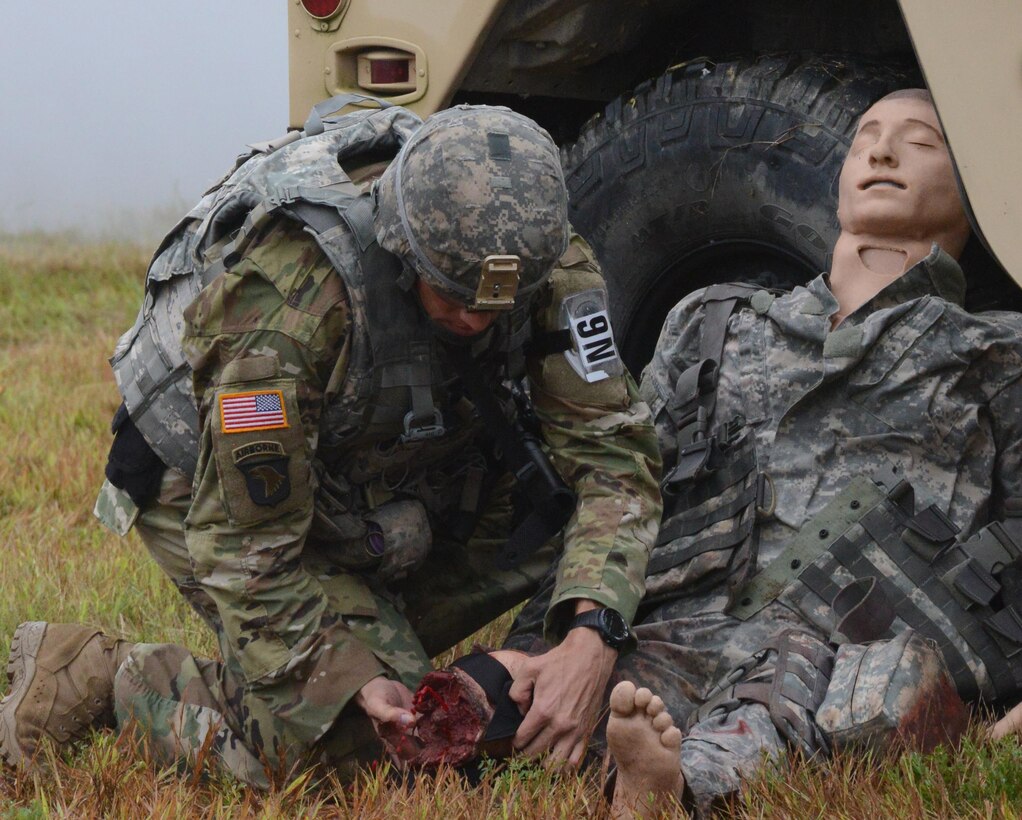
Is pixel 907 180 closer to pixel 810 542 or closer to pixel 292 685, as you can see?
pixel 810 542

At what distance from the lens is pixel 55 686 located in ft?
9.69

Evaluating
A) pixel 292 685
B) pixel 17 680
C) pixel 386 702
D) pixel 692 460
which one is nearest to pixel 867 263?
pixel 692 460

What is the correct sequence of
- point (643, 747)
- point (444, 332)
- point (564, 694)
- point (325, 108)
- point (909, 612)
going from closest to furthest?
point (643, 747) < point (564, 694) < point (444, 332) < point (909, 612) < point (325, 108)

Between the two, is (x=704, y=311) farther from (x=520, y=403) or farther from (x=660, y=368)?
(x=520, y=403)

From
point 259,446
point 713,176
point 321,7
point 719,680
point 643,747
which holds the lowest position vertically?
point 719,680

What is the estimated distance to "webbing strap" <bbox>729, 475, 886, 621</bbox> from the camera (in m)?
2.95

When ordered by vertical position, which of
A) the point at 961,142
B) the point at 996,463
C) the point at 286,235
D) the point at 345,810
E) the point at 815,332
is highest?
the point at 961,142

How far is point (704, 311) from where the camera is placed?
3256mm

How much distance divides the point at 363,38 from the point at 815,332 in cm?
127

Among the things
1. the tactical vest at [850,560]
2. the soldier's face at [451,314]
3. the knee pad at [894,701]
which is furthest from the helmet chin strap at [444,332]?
the knee pad at [894,701]

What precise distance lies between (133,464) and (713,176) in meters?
1.37

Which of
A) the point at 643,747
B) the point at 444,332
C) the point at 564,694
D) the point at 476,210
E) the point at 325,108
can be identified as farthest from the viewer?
the point at 325,108

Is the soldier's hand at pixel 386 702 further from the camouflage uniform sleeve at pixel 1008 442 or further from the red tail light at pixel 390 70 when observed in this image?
the red tail light at pixel 390 70

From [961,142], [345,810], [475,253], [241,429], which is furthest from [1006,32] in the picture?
[345,810]
